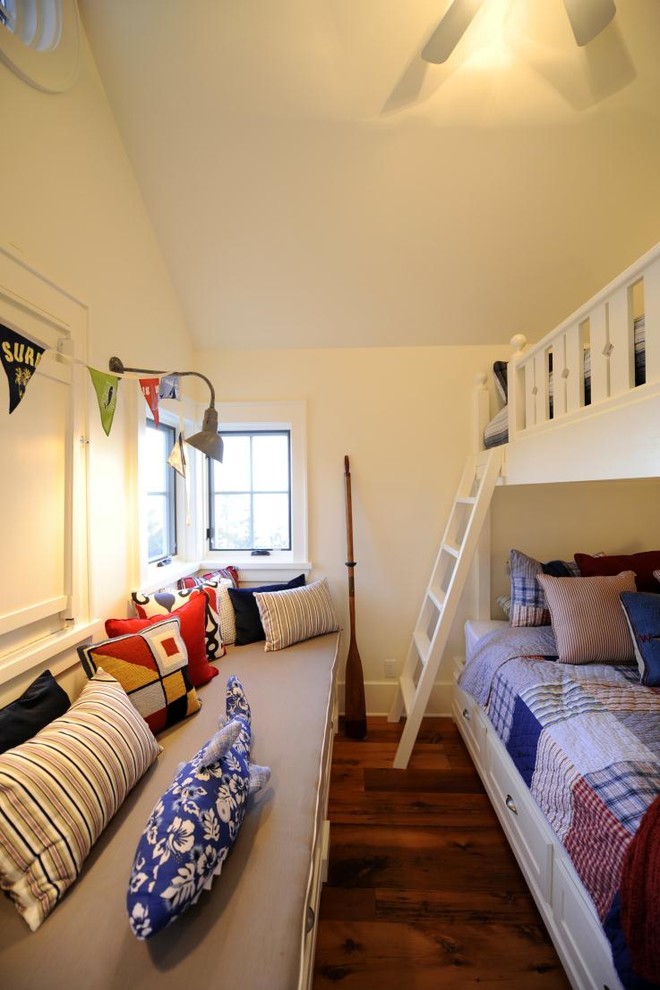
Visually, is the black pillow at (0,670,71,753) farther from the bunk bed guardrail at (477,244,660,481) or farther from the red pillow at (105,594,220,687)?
the bunk bed guardrail at (477,244,660,481)

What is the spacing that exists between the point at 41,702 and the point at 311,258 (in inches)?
85.2

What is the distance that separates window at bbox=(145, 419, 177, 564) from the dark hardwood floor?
1.54 m

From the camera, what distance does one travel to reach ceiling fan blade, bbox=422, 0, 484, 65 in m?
1.02

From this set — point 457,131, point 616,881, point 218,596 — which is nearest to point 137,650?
point 218,596

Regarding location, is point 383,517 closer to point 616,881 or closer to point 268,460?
point 268,460

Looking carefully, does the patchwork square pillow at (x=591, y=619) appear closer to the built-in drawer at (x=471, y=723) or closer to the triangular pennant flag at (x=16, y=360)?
the built-in drawer at (x=471, y=723)

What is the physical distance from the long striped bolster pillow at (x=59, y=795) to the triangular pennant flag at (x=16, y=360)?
2.82 feet

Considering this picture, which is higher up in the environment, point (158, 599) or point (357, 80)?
point (357, 80)

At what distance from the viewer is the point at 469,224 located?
6.16 feet

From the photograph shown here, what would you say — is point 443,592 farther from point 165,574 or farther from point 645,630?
point 165,574

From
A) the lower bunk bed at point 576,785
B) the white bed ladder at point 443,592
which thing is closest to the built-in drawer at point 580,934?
the lower bunk bed at point 576,785

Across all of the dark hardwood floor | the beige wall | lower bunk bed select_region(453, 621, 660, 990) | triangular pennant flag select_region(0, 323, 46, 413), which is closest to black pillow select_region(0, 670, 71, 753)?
triangular pennant flag select_region(0, 323, 46, 413)

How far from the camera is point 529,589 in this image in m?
1.91

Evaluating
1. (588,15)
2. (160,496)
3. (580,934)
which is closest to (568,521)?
(580,934)
